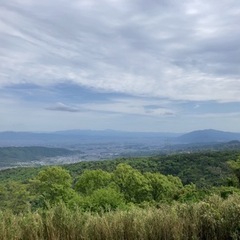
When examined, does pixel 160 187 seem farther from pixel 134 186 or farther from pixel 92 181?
pixel 92 181

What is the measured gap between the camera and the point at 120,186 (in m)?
22.6

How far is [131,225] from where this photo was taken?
4.02 m

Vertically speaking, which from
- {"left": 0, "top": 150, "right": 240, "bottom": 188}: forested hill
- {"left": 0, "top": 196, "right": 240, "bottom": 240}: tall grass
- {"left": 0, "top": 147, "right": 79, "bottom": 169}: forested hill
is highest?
{"left": 0, "top": 196, "right": 240, "bottom": 240}: tall grass

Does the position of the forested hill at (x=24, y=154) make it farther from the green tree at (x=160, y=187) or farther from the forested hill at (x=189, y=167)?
the green tree at (x=160, y=187)

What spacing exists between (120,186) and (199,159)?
73.0ft

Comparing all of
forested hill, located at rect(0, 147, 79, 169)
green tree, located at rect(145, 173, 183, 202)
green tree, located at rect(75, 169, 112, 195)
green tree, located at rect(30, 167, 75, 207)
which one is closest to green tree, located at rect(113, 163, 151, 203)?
green tree, located at rect(145, 173, 183, 202)

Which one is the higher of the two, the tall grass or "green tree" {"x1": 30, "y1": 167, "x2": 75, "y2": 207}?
the tall grass

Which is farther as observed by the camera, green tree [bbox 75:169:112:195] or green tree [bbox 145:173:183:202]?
green tree [bbox 145:173:183:202]

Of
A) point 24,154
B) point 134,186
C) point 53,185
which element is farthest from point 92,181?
point 24,154

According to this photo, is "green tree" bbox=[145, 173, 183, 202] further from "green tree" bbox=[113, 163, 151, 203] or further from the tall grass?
the tall grass

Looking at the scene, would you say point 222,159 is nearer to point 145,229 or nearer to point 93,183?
point 93,183

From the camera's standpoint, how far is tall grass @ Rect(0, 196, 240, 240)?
12.9ft


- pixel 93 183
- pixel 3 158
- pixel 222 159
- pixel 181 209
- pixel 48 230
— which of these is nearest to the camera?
pixel 48 230

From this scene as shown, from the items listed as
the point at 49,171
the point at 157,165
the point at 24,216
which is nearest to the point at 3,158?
the point at 157,165
